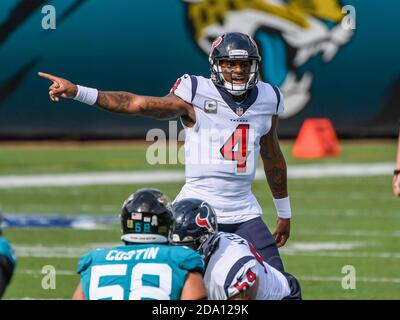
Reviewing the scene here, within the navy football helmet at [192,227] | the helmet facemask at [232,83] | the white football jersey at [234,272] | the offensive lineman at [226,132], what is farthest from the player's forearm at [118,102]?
the white football jersey at [234,272]

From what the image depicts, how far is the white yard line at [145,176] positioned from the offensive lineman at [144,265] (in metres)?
11.1

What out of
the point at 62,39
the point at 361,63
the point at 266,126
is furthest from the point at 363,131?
the point at 266,126

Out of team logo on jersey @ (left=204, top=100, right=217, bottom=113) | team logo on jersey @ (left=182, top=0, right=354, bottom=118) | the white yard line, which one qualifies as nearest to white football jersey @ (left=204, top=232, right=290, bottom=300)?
team logo on jersey @ (left=204, top=100, right=217, bottom=113)

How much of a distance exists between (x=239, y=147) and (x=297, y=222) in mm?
6375

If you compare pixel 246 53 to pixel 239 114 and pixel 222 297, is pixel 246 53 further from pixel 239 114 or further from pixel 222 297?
pixel 222 297

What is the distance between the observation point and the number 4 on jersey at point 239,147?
6988 millimetres

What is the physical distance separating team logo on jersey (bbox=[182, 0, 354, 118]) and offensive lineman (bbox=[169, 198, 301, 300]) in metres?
14.3

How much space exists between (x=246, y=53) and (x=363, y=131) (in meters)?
14.2

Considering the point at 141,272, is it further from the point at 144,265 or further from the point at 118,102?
the point at 118,102

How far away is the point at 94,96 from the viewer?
6562mm

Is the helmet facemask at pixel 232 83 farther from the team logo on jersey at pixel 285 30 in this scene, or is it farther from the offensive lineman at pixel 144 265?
the team logo on jersey at pixel 285 30

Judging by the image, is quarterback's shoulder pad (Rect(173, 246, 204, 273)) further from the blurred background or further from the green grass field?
the blurred background

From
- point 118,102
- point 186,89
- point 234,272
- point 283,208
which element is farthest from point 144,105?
point 234,272

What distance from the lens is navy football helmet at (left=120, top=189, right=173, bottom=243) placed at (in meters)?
5.24
